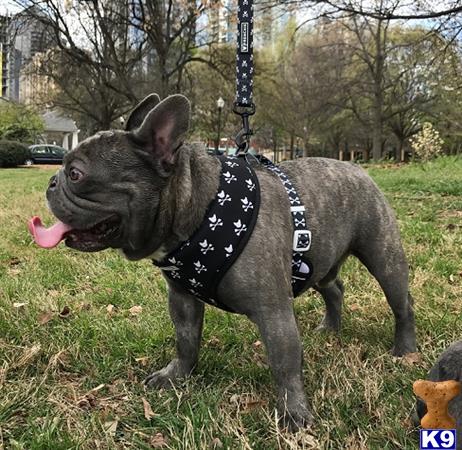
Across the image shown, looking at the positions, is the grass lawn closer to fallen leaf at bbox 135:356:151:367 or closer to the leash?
fallen leaf at bbox 135:356:151:367

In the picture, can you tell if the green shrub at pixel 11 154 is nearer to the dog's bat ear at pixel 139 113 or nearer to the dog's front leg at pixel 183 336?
the dog's front leg at pixel 183 336

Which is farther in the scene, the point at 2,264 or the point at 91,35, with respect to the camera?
the point at 91,35

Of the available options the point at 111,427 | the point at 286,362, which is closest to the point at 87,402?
the point at 111,427

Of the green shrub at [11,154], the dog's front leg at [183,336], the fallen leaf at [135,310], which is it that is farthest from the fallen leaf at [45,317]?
the green shrub at [11,154]

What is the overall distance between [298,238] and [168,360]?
1109 mm

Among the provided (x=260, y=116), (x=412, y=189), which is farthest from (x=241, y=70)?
(x=260, y=116)

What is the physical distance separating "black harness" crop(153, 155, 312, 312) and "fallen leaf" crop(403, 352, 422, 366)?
3.56ft

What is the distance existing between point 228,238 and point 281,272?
0.90 ft

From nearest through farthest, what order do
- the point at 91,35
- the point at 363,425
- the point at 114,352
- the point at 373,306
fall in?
the point at 363,425, the point at 114,352, the point at 373,306, the point at 91,35

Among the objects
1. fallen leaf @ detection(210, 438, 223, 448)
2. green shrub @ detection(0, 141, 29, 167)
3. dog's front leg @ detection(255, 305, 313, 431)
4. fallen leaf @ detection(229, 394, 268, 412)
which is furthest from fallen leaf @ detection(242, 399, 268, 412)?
green shrub @ detection(0, 141, 29, 167)

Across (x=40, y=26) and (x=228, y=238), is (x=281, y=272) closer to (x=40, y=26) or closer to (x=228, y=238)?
(x=228, y=238)

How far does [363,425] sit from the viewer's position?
229cm

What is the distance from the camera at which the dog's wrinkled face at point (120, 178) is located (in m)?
2.16

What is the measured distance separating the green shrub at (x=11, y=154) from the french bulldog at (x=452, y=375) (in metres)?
30.6
